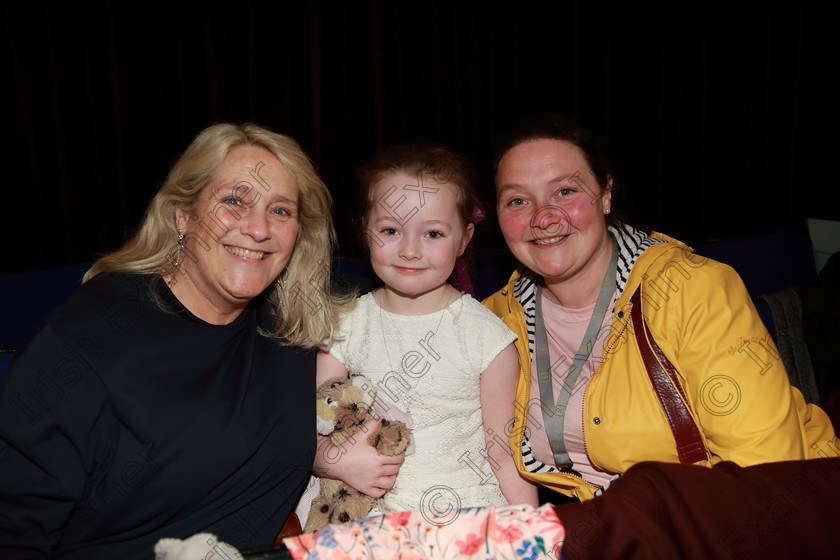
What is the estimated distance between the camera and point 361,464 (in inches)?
55.7

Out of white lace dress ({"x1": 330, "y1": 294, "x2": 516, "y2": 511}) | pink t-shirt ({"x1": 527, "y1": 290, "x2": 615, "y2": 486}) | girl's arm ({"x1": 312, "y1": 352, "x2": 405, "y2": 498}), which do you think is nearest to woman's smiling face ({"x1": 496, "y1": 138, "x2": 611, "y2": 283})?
pink t-shirt ({"x1": 527, "y1": 290, "x2": 615, "y2": 486})

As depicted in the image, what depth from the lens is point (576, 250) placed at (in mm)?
1547

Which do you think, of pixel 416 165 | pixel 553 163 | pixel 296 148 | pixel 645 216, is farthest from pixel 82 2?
pixel 645 216

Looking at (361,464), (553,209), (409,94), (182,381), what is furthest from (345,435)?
(409,94)

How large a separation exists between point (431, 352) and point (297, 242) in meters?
0.49

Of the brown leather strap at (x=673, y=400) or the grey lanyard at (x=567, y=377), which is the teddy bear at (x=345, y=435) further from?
the brown leather strap at (x=673, y=400)

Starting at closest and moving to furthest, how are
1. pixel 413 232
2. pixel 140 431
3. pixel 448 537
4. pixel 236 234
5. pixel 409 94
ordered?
pixel 448 537 < pixel 140 431 < pixel 236 234 < pixel 413 232 < pixel 409 94

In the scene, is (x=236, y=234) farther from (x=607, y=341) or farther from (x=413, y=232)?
(x=607, y=341)

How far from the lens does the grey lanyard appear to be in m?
1.56

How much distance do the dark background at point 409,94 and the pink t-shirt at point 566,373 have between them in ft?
1.21

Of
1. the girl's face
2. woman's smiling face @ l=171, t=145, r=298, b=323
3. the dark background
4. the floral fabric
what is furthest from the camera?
the dark background

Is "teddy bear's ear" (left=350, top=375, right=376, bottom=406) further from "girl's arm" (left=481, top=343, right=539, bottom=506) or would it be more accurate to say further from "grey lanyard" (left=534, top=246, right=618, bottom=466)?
"grey lanyard" (left=534, top=246, right=618, bottom=466)

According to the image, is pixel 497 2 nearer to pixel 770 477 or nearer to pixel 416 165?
pixel 416 165

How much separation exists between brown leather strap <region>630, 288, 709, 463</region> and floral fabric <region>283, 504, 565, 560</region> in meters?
0.60
